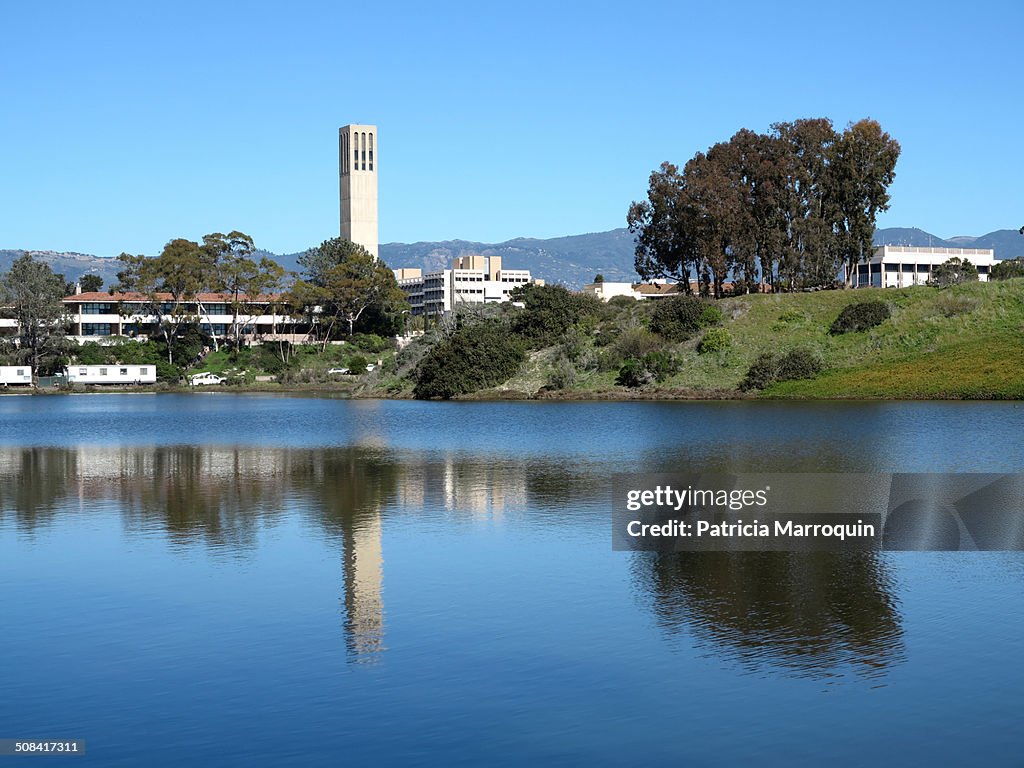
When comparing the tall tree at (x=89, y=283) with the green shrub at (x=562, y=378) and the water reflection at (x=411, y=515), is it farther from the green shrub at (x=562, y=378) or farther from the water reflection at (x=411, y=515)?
the water reflection at (x=411, y=515)

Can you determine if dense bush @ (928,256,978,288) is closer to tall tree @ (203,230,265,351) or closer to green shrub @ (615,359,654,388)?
green shrub @ (615,359,654,388)

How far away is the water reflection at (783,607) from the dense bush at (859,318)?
73270 mm

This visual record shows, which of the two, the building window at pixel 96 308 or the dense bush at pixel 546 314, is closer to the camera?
the dense bush at pixel 546 314

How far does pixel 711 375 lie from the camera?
9150 cm

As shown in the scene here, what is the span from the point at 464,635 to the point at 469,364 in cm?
7826

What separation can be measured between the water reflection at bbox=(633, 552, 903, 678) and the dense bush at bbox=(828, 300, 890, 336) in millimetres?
73270

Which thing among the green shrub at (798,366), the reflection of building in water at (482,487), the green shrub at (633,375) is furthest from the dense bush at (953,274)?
the reflection of building in water at (482,487)

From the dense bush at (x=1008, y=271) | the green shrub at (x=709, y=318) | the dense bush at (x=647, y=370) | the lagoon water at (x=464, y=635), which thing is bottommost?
the lagoon water at (x=464, y=635)

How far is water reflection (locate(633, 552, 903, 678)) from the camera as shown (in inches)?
682

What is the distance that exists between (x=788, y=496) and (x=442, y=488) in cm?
1028

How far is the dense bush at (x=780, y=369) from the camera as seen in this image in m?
88.2

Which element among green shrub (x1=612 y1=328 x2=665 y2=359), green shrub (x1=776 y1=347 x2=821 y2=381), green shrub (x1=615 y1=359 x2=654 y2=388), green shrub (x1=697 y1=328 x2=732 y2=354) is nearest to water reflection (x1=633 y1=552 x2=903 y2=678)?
green shrub (x1=776 y1=347 x2=821 y2=381)

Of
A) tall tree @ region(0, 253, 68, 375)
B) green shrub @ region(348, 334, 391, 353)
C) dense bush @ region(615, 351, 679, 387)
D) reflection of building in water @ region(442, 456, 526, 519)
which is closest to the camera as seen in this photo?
reflection of building in water @ region(442, 456, 526, 519)

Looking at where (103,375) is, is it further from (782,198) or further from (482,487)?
(482,487)
